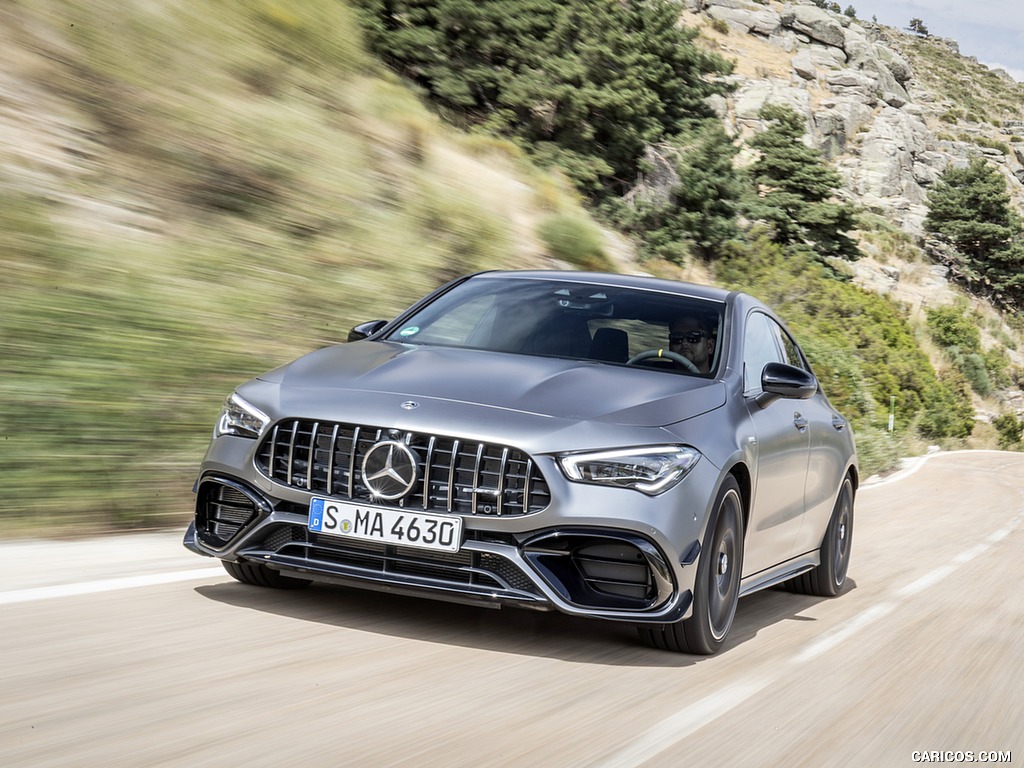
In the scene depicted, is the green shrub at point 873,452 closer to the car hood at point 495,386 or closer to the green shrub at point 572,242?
the green shrub at point 572,242

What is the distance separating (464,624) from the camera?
17.5 feet

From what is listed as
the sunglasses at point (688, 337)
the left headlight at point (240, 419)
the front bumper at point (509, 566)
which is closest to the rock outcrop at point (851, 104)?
the sunglasses at point (688, 337)

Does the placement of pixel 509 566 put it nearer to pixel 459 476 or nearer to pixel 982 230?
pixel 459 476

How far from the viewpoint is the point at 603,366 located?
5.55 metres

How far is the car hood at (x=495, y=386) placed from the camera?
488 cm

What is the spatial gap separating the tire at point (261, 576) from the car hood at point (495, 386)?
82 centimetres

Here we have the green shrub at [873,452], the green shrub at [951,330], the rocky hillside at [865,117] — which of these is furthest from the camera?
the rocky hillside at [865,117]

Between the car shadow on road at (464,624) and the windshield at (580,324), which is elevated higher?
the windshield at (580,324)

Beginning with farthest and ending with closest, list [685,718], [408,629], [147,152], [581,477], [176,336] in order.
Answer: [147,152], [176,336], [408,629], [581,477], [685,718]

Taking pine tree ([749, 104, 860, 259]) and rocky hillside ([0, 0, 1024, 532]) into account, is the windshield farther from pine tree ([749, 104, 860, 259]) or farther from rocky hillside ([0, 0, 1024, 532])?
pine tree ([749, 104, 860, 259])

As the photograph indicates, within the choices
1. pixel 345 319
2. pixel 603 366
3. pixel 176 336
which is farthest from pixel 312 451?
pixel 345 319

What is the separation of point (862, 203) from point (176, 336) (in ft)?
265

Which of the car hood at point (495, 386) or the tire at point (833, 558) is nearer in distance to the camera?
the car hood at point (495, 386)

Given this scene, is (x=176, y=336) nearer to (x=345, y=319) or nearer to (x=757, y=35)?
(x=345, y=319)
